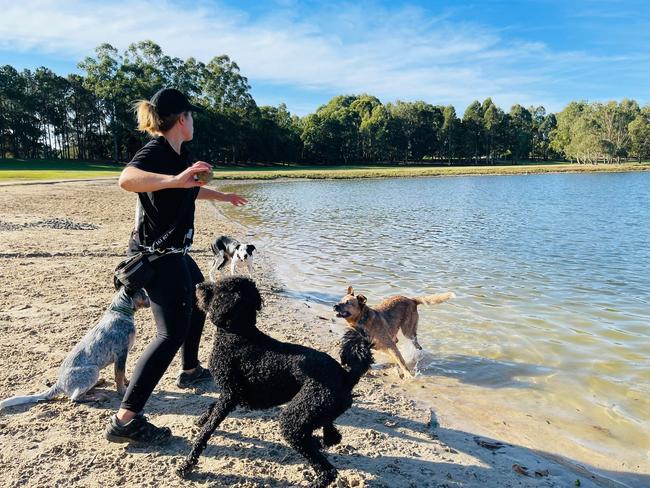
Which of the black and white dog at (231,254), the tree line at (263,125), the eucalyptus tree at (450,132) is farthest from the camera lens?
the eucalyptus tree at (450,132)

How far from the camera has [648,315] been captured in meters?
7.60

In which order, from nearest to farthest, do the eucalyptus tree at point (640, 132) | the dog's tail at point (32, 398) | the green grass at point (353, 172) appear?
the dog's tail at point (32, 398) → the green grass at point (353, 172) → the eucalyptus tree at point (640, 132)

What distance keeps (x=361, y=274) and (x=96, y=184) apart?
2861cm

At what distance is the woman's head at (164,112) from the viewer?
11.1 ft

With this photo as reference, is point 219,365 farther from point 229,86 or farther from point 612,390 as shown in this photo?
point 229,86

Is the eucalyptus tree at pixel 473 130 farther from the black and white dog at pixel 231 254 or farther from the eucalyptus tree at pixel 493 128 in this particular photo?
the black and white dog at pixel 231 254

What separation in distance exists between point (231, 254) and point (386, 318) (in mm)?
4470

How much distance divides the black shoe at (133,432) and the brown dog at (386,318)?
286cm

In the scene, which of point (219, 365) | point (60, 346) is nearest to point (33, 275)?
point (60, 346)

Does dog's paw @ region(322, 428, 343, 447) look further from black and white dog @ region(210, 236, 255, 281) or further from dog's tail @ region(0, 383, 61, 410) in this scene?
black and white dog @ region(210, 236, 255, 281)

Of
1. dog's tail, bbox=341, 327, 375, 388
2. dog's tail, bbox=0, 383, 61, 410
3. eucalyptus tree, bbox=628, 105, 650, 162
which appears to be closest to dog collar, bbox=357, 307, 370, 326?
dog's tail, bbox=341, 327, 375, 388

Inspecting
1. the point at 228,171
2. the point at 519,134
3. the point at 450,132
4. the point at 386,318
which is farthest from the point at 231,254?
the point at 519,134

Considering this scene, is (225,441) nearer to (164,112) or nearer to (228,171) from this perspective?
(164,112)

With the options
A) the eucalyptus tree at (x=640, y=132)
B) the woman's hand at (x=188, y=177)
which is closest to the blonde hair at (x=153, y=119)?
the woman's hand at (x=188, y=177)
